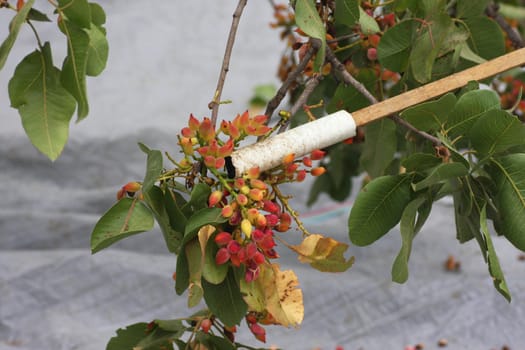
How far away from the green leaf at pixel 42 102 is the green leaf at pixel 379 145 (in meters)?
0.24

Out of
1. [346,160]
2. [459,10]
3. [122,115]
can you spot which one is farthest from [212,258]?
[122,115]

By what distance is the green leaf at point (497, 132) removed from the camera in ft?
1.36

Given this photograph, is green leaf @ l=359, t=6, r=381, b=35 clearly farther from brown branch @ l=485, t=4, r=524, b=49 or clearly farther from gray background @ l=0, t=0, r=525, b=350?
gray background @ l=0, t=0, r=525, b=350

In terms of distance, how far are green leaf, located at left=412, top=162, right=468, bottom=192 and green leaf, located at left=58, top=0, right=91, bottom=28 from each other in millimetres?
207

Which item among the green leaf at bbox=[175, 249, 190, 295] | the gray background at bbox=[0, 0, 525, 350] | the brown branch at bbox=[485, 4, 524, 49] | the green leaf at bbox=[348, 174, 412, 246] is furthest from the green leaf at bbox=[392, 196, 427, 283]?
the gray background at bbox=[0, 0, 525, 350]

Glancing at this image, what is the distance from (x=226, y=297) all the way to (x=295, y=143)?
10 cm

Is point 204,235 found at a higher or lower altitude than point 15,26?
A: lower

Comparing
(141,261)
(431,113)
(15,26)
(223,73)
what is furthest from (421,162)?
(141,261)

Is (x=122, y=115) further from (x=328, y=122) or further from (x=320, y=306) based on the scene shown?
(x=328, y=122)

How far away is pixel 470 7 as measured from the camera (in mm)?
549

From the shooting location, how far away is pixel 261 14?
1.88m

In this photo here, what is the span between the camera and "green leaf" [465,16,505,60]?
56 centimetres

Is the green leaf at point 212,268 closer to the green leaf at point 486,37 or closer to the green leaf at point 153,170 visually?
the green leaf at point 153,170

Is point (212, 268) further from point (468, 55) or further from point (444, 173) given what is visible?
point (468, 55)
